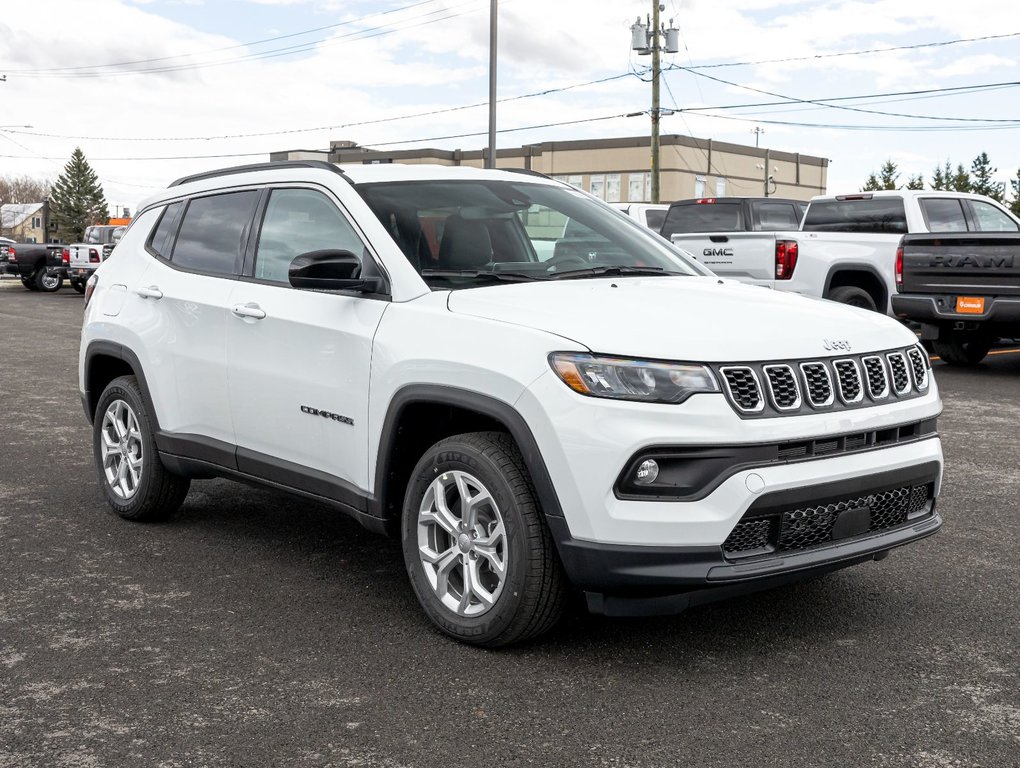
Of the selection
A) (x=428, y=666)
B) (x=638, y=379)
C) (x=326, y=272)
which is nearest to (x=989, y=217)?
(x=326, y=272)

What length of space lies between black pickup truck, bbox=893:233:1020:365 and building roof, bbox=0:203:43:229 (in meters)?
145

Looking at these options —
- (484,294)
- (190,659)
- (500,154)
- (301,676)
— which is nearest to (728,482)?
(484,294)

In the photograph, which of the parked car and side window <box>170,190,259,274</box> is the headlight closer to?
side window <box>170,190,259,274</box>

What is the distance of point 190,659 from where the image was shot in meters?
4.21

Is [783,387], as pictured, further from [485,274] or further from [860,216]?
[860,216]

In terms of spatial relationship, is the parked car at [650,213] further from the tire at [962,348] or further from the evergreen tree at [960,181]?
the evergreen tree at [960,181]

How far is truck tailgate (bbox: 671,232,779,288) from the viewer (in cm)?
1532

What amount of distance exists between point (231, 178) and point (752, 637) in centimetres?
332

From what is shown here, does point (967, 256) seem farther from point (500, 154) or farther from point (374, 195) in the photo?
point (500, 154)

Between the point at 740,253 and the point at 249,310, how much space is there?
1135cm

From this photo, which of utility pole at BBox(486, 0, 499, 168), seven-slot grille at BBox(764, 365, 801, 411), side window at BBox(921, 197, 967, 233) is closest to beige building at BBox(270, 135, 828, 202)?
utility pole at BBox(486, 0, 499, 168)

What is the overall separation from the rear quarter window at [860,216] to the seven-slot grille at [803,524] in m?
11.1

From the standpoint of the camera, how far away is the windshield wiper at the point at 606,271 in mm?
4883

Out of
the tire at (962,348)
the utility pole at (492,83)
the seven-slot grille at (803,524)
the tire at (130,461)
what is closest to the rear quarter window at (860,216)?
the tire at (962,348)
